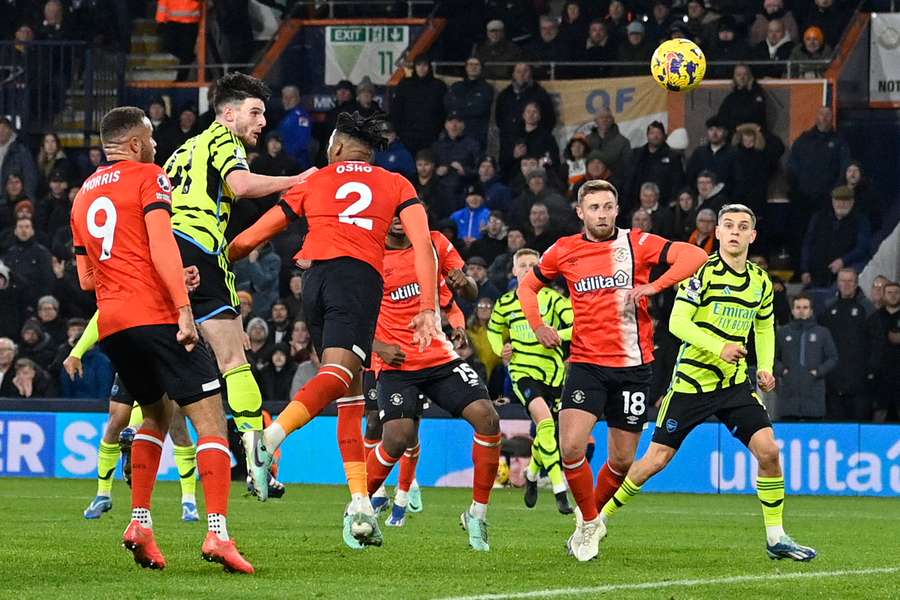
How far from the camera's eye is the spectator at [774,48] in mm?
22500

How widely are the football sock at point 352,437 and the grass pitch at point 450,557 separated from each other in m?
0.50

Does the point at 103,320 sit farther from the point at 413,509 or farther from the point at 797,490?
the point at 797,490

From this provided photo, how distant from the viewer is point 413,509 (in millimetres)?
15312

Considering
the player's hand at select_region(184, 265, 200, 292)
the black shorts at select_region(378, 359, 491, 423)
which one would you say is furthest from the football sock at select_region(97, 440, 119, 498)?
the player's hand at select_region(184, 265, 200, 292)

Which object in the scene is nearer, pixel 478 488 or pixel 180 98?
pixel 478 488

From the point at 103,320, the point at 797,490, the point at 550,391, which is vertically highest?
the point at 103,320

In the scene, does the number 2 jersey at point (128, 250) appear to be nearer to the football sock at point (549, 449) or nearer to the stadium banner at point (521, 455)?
the football sock at point (549, 449)

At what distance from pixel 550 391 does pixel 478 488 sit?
5.99 m

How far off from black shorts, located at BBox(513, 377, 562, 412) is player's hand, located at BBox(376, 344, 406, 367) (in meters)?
5.75

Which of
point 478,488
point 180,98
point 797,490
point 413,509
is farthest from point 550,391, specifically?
point 180,98

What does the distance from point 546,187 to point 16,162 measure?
302 inches

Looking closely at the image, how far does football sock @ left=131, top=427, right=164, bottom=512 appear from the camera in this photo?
359 inches

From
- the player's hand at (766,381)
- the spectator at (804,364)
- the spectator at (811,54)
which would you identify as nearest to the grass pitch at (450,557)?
the player's hand at (766,381)

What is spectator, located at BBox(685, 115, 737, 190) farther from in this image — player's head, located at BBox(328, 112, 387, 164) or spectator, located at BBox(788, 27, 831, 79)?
player's head, located at BBox(328, 112, 387, 164)
